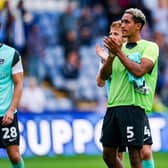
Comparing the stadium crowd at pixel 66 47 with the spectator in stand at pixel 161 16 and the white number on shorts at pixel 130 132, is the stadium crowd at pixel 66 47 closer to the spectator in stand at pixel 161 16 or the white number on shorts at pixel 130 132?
the spectator in stand at pixel 161 16

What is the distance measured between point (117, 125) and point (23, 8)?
11.3 metres

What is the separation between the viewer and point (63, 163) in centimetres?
1588

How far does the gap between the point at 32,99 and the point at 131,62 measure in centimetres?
1030

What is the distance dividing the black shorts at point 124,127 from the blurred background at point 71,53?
6895mm

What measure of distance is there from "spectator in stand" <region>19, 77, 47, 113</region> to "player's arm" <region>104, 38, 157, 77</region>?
32.3 feet

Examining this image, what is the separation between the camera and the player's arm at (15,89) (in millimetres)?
10930

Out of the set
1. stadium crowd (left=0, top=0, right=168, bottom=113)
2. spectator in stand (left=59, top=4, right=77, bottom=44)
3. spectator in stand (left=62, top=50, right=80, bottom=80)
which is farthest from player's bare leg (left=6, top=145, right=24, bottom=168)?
spectator in stand (left=59, top=4, right=77, bottom=44)

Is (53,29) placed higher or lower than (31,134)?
higher

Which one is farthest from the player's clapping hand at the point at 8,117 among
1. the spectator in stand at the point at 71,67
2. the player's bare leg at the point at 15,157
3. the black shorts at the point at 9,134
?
the spectator in stand at the point at 71,67

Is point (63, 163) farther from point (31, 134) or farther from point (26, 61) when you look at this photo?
point (26, 61)

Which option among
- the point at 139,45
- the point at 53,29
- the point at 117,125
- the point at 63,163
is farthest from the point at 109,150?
the point at 53,29

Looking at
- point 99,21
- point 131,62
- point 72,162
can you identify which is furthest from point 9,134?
point 99,21

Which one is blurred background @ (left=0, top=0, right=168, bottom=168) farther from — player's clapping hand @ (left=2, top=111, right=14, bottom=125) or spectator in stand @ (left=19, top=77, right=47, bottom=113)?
player's clapping hand @ (left=2, top=111, right=14, bottom=125)

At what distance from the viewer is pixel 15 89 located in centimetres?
1105
